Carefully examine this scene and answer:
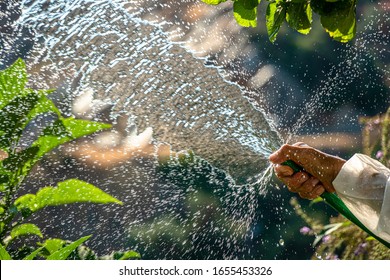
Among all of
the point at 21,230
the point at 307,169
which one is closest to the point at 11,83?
the point at 21,230

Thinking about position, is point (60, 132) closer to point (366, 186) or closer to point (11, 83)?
point (11, 83)

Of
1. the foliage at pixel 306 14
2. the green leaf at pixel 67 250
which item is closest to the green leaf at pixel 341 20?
the foliage at pixel 306 14

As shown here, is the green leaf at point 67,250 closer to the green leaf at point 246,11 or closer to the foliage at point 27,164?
the foliage at point 27,164

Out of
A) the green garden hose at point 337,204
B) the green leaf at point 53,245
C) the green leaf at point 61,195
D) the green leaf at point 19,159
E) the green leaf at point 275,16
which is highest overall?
the green leaf at point 275,16

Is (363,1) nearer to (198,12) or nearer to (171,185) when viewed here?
(198,12)

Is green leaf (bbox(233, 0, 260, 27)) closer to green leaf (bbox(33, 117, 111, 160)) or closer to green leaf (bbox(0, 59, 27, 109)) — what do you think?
green leaf (bbox(33, 117, 111, 160))
